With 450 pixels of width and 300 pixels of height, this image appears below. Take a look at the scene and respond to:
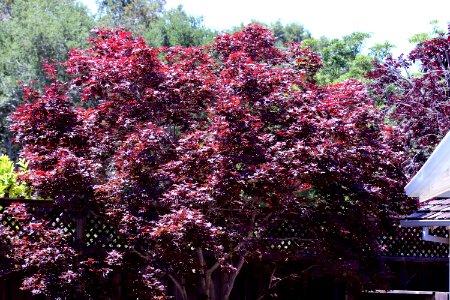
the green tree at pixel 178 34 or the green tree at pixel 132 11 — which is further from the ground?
the green tree at pixel 132 11

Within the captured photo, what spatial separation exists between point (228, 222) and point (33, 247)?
2.36m

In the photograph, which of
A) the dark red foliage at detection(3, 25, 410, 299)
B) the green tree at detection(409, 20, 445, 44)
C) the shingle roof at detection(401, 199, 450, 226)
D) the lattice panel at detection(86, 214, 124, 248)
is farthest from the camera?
the green tree at detection(409, 20, 445, 44)

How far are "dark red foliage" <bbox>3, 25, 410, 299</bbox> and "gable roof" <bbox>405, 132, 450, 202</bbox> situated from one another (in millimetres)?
2648

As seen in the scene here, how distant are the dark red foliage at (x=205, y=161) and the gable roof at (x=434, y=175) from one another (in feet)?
8.69

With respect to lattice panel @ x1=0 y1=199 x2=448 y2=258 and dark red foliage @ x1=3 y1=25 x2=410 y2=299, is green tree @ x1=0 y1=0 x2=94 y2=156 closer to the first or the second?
lattice panel @ x1=0 y1=199 x2=448 y2=258

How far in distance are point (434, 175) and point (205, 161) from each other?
11.6ft

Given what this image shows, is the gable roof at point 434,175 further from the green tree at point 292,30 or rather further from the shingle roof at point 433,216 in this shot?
the green tree at point 292,30

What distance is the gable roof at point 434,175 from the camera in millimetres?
5465

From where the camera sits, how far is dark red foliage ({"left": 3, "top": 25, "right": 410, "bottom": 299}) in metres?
8.83

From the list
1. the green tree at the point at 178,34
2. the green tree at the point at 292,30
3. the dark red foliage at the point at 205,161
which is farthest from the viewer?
the green tree at the point at 292,30

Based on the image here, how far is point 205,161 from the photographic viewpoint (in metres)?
8.88

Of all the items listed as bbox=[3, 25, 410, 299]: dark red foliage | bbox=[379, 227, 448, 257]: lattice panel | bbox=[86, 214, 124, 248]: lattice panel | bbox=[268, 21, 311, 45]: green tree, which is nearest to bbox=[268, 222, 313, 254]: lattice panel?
bbox=[3, 25, 410, 299]: dark red foliage

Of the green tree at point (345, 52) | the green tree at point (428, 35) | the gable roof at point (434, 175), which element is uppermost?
the green tree at point (345, 52)

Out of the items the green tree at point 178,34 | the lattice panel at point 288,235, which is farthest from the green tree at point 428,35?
the lattice panel at point 288,235
